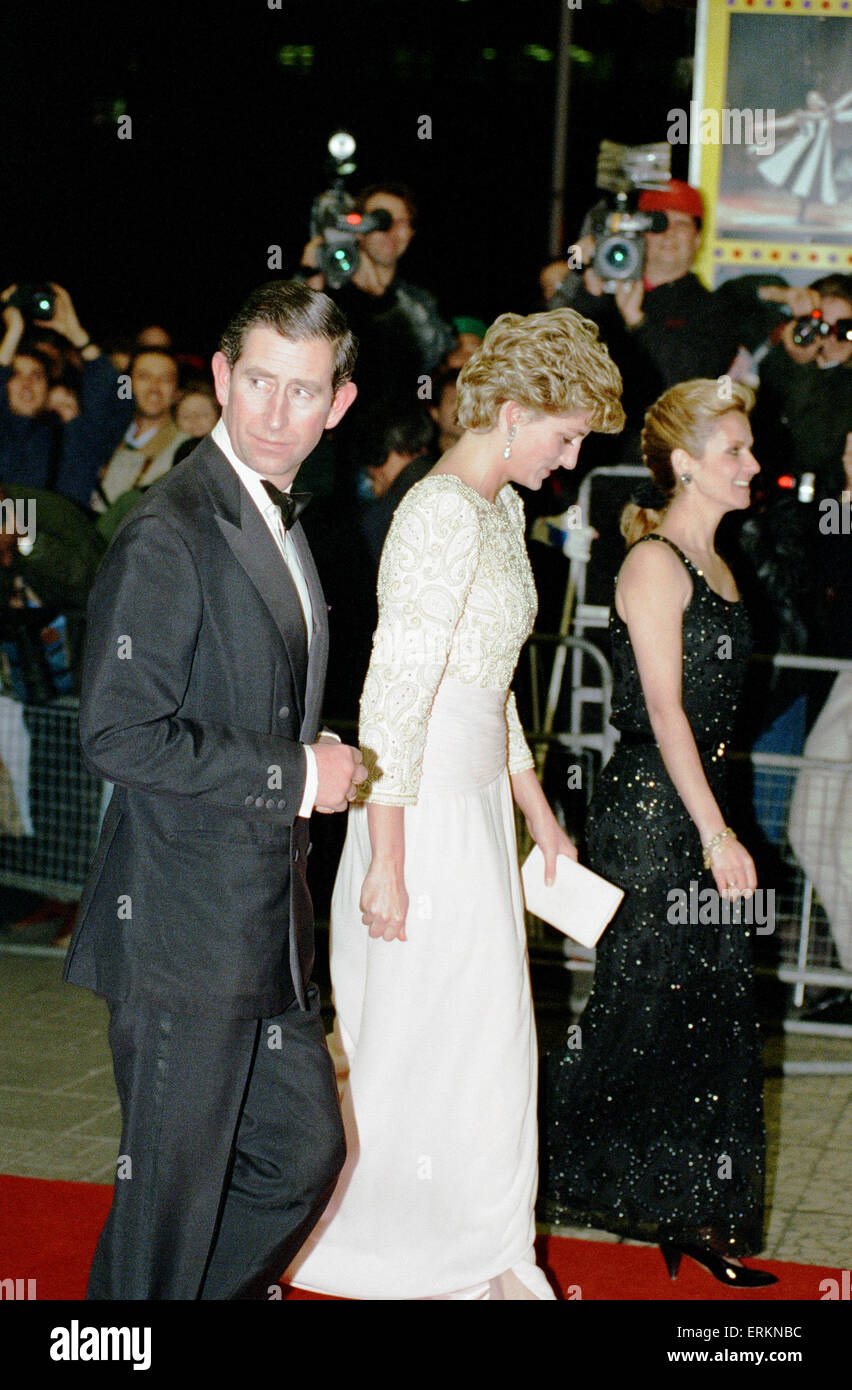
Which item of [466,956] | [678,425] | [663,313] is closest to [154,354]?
[663,313]

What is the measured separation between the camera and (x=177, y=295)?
10.6 metres

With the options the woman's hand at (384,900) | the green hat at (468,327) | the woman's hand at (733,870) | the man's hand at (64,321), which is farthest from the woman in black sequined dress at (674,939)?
the man's hand at (64,321)

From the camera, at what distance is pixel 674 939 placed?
363 centimetres

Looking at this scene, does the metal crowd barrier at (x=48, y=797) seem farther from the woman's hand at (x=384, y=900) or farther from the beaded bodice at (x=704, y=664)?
the woman's hand at (x=384, y=900)

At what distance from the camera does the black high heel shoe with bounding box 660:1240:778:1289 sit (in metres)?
3.47

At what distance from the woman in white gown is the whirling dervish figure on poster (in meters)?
3.79

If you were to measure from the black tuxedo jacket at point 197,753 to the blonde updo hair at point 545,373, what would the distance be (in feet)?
2.44

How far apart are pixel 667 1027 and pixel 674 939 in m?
0.21

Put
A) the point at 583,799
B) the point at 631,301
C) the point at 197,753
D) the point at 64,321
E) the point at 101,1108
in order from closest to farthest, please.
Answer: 1. the point at 197,753
2. the point at 101,1108
3. the point at 583,799
4. the point at 631,301
5. the point at 64,321

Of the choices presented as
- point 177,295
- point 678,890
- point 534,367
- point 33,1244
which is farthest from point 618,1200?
point 177,295

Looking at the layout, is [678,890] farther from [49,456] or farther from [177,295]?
[177,295]

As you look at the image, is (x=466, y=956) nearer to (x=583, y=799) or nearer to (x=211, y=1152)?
(x=211, y=1152)

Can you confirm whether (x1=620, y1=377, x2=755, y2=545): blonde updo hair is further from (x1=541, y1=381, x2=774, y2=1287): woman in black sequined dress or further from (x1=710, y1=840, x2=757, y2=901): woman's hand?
(x1=710, y1=840, x2=757, y2=901): woman's hand

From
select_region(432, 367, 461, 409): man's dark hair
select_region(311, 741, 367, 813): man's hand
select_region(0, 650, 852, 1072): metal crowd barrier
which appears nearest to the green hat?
select_region(432, 367, 461, 409): man's dark hair
